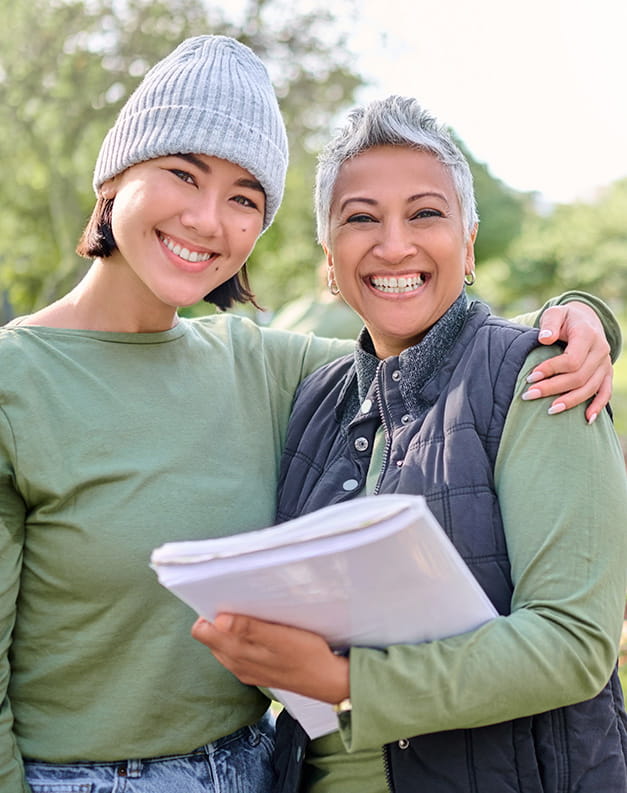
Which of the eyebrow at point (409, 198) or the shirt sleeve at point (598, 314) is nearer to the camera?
the eyebrow at point (409, 198)

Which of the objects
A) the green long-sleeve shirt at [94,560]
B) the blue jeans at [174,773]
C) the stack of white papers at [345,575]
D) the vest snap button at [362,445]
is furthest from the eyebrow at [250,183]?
the blue jeans at [174,773]

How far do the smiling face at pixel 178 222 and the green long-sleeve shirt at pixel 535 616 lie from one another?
0.88 metres

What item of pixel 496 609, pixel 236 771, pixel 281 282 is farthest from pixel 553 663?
pixel 281 282

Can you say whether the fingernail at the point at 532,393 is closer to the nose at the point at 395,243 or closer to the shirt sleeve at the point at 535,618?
the shirt sleeve at the point at 535,618

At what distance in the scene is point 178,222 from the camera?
222cm

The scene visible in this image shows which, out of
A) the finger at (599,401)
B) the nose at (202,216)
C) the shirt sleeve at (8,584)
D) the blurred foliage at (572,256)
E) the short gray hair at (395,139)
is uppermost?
the blurred foliage at (572,256)

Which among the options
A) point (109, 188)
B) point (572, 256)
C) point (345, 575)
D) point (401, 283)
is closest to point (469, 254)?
point (401, 283)

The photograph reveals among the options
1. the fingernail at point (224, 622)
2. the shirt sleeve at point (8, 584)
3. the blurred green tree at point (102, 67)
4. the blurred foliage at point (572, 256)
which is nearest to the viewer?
the fingernail at point (224, 622)

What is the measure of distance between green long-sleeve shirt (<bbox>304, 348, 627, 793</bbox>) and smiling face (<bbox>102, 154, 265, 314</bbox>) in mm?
885

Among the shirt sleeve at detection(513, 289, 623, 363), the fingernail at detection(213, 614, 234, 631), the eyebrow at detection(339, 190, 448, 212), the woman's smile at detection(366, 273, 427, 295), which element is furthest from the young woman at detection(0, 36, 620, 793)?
the fingernail at detection(213, 614, 234, 631)

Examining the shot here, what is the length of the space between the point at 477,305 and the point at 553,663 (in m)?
0.95

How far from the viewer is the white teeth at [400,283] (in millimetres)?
2217

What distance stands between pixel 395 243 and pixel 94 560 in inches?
40.8

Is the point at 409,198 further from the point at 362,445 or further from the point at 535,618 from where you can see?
the point at 535,618
